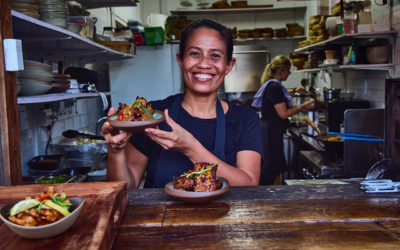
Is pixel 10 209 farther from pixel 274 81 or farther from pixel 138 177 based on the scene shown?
pixel 274 81

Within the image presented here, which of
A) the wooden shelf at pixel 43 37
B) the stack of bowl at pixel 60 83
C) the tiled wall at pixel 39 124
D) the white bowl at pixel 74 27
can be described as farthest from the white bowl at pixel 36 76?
the tiled wall at pixel 39 124

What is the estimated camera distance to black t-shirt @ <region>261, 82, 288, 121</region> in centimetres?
403

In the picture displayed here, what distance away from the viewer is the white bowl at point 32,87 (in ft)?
5.87

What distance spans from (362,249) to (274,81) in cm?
329

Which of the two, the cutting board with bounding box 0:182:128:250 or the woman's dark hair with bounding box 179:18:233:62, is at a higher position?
the woman's dark hair with bounding box 179:18:233:62

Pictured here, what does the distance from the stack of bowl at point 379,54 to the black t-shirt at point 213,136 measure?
6.20 ft

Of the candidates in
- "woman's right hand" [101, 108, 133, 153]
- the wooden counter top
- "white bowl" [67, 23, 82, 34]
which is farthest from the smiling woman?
"white bowl" [67, 23, 82, 34]

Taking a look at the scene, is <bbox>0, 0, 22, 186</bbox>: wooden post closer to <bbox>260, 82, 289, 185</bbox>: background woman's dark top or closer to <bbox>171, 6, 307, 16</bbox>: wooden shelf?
<bbox>260, 82, 289, 185</bbox>: background woman's dark top

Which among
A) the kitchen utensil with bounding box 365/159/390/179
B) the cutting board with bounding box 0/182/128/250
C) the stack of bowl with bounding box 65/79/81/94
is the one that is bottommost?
the kitchen utensil with bounding box 365/159/390/179

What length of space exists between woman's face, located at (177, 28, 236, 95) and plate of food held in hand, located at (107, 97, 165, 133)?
0.33 metres

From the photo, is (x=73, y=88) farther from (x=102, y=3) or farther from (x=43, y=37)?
(x=102, y=3)

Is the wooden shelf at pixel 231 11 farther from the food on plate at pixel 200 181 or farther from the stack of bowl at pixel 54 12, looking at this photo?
the food on plate at pixel 200 181

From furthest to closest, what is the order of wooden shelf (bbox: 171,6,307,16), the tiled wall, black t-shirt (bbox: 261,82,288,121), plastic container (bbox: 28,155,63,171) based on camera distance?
wooden shelf (bbox: 171,6,307,16)
black t-shirt (bbox: 261,82,288,121)
the tiled wall
plastic container (bbox: 28,155,63,171)

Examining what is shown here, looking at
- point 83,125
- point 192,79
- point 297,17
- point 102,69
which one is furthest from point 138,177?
point 297,17
